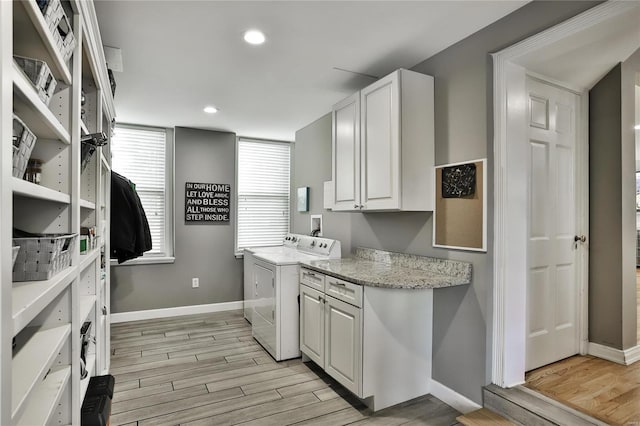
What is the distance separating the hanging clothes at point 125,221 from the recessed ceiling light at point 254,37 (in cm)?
180

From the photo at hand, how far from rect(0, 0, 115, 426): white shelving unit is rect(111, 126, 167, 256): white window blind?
9.06ft

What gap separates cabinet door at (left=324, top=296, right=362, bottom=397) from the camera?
236cm

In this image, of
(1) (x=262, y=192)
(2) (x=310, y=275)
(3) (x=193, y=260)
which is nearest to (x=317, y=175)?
(1) (x=262, y=192)

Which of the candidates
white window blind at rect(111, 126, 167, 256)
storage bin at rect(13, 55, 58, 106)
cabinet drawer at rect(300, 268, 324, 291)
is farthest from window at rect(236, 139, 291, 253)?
storage bin at rect(13, 55, 58, 106)

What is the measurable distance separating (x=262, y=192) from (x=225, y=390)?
315 cm

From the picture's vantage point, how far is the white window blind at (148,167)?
4.53 m

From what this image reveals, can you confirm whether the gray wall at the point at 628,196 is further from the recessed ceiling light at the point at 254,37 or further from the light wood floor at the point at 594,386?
the recessed ceiling light at the point at 254,37

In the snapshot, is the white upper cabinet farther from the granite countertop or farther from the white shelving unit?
the white shelving unit


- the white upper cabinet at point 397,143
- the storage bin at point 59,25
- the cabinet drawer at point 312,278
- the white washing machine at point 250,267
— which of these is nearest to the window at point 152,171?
the white washing machine at point 250,267

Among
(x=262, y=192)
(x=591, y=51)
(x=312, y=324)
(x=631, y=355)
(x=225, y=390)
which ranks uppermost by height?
(x=591, y=51)

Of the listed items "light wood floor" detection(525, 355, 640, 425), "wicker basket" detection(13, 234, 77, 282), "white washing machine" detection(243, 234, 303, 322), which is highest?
"wicker basket" detection(13, 234, 77, 282)

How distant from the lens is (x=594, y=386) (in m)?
2.37

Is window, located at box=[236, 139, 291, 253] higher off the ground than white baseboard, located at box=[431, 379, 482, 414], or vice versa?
window, located at box=[236, 139, 291, 253]

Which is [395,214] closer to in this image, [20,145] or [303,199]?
[303,199]
